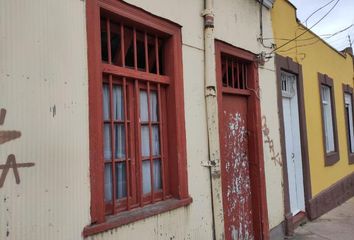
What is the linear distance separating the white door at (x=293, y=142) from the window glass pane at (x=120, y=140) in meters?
4.34

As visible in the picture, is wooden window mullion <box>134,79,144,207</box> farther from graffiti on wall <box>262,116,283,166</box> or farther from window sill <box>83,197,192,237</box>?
graffiti on wall <box>262,116,283,166</box>

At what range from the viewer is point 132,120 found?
408 centimetres

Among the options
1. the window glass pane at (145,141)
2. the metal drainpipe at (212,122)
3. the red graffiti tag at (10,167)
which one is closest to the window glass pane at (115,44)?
the window glass pane at (145,141)

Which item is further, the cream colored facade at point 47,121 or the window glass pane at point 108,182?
the window glass pane at point 108,182

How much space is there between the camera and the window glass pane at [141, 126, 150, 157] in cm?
422

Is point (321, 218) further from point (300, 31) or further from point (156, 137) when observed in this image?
point (156, 137)

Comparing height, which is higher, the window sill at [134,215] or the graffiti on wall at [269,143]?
the graffiti on wall at [269,143]

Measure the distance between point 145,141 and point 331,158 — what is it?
6.79 m

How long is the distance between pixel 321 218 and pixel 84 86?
670 cm

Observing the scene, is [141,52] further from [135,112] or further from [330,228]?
[330,228]

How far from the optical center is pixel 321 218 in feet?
27.9

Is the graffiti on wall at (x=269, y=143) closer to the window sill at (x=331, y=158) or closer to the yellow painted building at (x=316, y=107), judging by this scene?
the yellow painted building at (x=316, y=107)

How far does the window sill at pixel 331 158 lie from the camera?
9.41 m

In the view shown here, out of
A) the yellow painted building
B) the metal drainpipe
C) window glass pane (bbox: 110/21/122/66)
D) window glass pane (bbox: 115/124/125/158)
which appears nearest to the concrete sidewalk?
the yellow painted building
